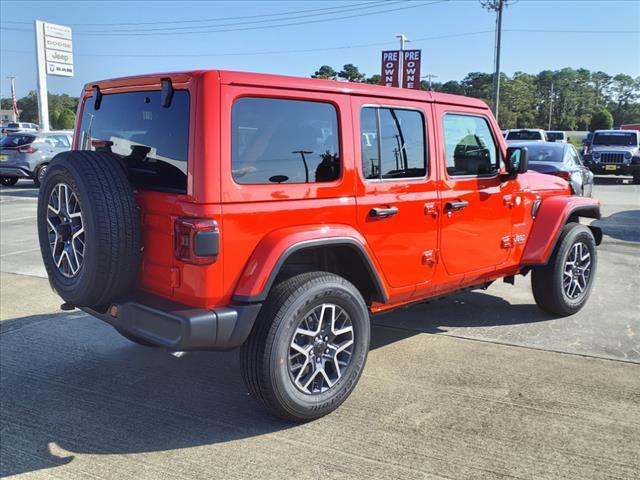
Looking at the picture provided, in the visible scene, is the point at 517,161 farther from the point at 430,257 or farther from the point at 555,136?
the point at 555,136

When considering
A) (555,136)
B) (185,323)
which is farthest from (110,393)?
(555,136)

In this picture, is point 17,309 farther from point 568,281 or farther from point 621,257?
point 621,257

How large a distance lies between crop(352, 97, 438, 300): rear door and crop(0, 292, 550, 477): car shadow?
102 cm

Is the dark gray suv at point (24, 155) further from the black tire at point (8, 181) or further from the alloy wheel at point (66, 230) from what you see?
the alloy wheel at point (66, 230)

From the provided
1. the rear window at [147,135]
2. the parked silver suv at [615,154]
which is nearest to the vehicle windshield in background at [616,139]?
the parked silver suv at [615,154]

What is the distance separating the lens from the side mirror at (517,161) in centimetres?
450

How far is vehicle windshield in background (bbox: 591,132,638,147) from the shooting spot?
68.4ft

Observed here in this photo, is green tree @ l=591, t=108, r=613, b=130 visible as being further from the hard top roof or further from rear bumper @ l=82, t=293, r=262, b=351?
rear bumper @ l=82, t=293, r=262, b=351

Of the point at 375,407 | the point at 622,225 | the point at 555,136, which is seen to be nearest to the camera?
the point at 375,407

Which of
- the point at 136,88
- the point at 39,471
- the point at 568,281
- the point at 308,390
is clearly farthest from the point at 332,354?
the point at 568,281

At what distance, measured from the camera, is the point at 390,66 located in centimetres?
2545

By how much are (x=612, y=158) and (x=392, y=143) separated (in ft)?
62.8

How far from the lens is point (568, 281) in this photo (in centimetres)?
525

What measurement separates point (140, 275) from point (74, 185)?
23.5 inches
